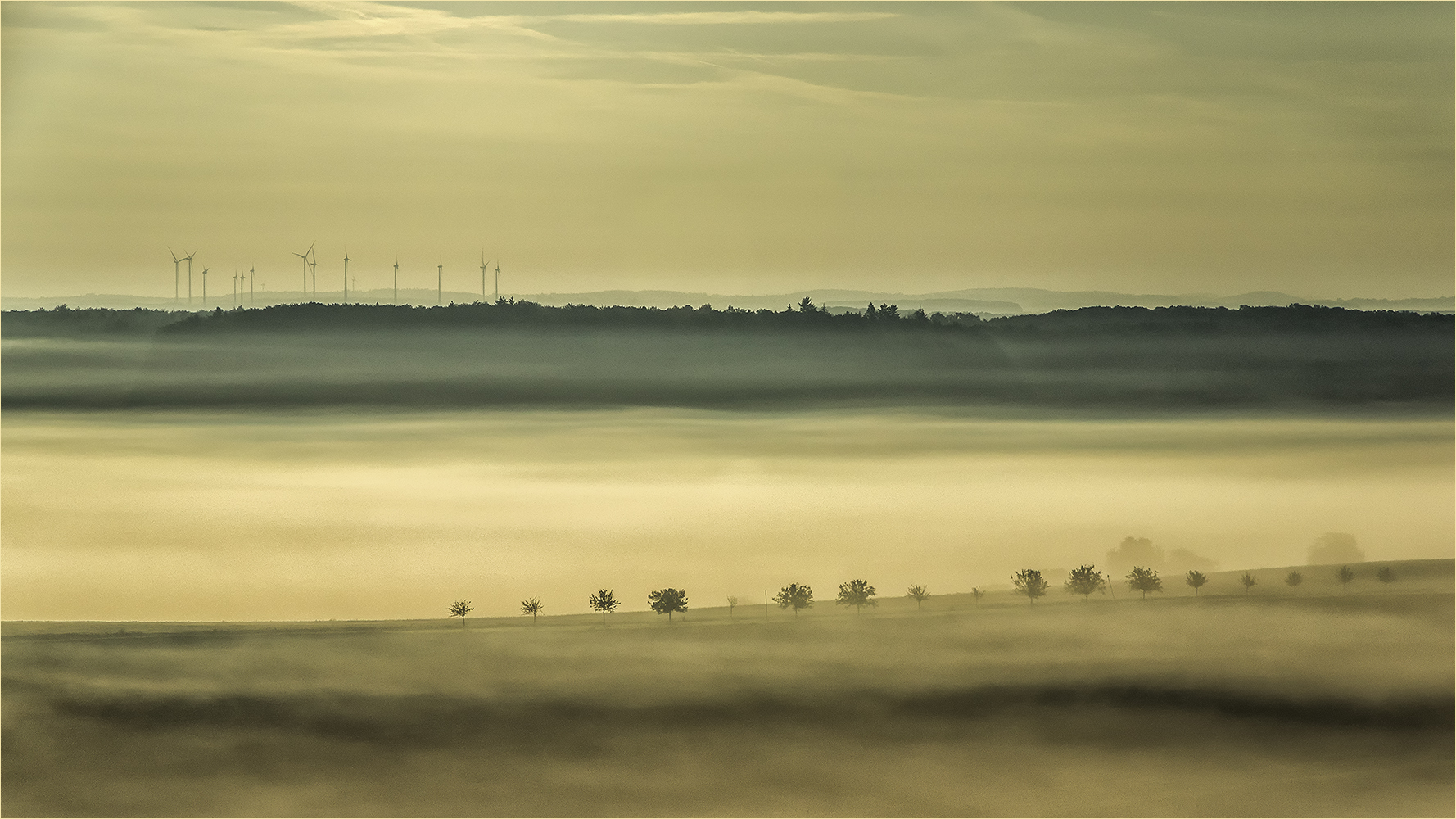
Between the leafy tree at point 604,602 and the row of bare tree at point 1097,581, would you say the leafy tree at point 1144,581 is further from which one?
the leafy tree at point 604,602

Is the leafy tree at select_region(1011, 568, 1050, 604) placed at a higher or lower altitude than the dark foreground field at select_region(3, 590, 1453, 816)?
higher

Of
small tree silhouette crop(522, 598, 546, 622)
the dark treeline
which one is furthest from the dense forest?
small tree silhouette crop(522, 598, 546, 622)

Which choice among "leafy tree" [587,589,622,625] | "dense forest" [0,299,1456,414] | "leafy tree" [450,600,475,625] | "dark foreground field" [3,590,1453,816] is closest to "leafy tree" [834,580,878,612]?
"dark foreground field" [3,590,1453,816]

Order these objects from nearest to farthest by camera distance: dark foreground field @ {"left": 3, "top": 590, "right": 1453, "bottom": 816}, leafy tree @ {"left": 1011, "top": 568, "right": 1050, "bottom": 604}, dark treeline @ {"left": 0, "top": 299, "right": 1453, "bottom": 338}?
dark foreground field @ {"left": 3, "top": 590, "right": 1453, "bottom": 816}
leafy tree @ {"left": 1011, "top": 568, "right": 1050, "bottom": 604}
dark treeline @ {"left": 0, "top": 299, "right": 1453, "bottom": 338}

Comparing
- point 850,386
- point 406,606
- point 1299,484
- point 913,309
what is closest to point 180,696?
point 406,606

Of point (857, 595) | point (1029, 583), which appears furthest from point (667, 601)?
point (1029, 583)

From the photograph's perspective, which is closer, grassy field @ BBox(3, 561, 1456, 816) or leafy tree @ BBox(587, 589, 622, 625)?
grassy field @ BBox(3, 561, 1456, 816)

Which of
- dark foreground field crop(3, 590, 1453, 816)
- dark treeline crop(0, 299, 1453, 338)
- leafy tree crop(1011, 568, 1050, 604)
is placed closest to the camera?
dark foreground field crop(3, 590, 1453, 816)

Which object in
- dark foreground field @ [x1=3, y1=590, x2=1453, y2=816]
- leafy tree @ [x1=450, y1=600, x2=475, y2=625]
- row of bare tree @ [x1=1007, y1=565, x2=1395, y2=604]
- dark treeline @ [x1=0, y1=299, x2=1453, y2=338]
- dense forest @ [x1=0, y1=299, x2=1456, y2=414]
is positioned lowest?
dark foreground field @ [x1=3, y1=590, x2=1453, y2=816]

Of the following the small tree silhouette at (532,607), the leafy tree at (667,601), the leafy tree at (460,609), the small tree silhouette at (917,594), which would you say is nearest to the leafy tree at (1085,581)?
the small tree silhouette at (917,594)

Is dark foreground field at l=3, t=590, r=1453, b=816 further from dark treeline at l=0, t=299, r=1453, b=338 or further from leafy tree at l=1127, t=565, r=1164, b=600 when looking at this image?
dark treeline at l=0, t=299, r=1453, b=338
